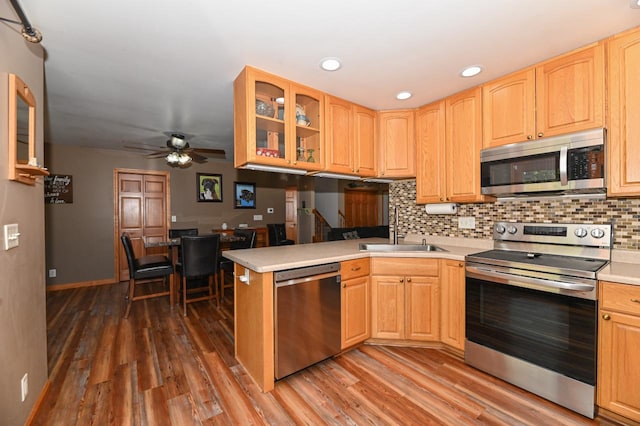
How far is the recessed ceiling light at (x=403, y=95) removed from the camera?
256 cm

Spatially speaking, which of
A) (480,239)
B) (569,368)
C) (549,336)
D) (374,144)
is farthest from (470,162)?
(569,368)

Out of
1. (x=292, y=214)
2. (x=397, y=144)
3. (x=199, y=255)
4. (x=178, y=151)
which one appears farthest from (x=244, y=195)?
(x=397, y=144)

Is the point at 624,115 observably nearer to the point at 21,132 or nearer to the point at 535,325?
the point at 535,325

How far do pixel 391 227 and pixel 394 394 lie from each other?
5.99ft

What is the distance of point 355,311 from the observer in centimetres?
244

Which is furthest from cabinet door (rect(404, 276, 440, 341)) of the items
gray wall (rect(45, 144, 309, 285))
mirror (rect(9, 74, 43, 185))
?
gray wall (rect(45, 144, 309, 285))

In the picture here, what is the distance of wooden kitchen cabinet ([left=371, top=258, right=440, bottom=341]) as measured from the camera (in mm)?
2451

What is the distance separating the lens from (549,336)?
1795mm

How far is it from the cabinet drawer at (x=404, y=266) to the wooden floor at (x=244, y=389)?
684mm

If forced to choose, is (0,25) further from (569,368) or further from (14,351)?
(569,368)

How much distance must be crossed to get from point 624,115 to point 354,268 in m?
2.02

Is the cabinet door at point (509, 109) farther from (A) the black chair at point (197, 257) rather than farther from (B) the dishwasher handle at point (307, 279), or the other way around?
(A) the black chair at point (197, 257)

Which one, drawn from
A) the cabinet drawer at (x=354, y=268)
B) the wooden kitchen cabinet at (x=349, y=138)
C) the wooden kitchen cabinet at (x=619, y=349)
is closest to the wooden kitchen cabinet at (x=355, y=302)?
the cabinet drawer at (x=354, y=268)

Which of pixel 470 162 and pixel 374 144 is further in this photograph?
pixel 374 144
